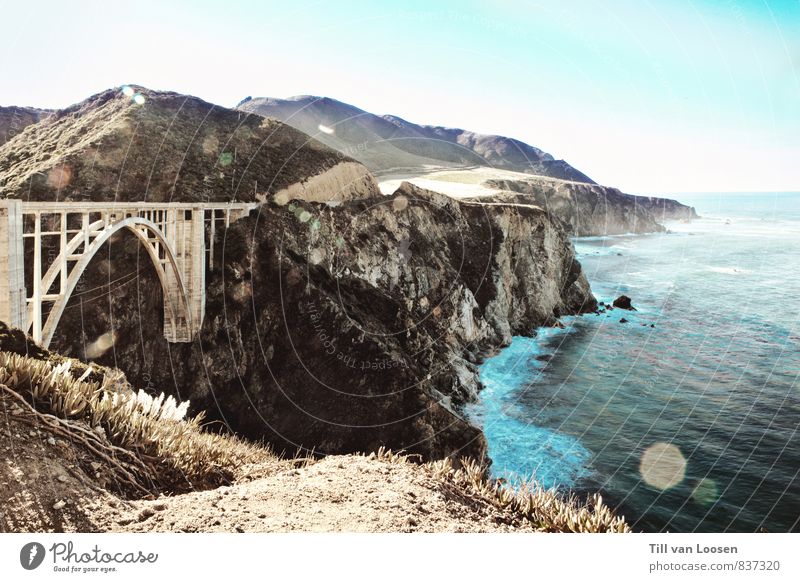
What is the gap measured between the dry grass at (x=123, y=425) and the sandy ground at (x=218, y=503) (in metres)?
0.39

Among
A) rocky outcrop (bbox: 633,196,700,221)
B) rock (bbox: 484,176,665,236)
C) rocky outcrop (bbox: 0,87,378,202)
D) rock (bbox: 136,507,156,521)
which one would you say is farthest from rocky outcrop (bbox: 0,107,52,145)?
rocky outcrop (bbox: 633,196,700,221)

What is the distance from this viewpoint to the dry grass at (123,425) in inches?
271

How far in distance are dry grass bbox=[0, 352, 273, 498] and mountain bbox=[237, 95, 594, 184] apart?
98921mm

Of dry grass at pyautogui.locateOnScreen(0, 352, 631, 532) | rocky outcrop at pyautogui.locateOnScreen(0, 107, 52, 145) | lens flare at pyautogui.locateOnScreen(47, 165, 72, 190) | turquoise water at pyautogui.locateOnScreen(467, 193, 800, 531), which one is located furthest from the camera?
rocky outcrop at pyautogui.locateOnScreen(0, 107, 52, 145)

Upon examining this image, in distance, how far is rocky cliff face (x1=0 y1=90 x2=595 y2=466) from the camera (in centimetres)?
2333

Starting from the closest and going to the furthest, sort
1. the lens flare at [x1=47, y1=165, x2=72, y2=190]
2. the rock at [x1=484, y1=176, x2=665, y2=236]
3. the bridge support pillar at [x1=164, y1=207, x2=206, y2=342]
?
the bridge support pillar at [x1=164, y1=207, x2=206, y2=342], the lens flare at [x1=47, y1=165, x2=72, y2=190], the rock at [x1=484, y1=176, x2=665, y2=236]

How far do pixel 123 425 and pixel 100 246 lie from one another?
20647 millimetres

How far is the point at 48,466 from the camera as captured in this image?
20.4ft

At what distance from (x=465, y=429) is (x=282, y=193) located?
22.5 meters

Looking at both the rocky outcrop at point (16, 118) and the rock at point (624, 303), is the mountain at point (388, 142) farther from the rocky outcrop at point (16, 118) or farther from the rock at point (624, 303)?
the rock at point (624, 303)

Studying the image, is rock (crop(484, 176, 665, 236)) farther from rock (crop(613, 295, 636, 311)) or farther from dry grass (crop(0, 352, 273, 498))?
dry grass (crop(0, 352, 273, 498))

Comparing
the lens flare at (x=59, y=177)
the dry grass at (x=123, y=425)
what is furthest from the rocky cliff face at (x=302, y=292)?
the dry grass at (x=123, y=425)

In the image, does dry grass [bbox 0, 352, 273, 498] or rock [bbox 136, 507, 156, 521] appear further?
dry grass [bbox 0, 352, 273, 498]

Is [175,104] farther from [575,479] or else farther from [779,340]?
[779,340]
